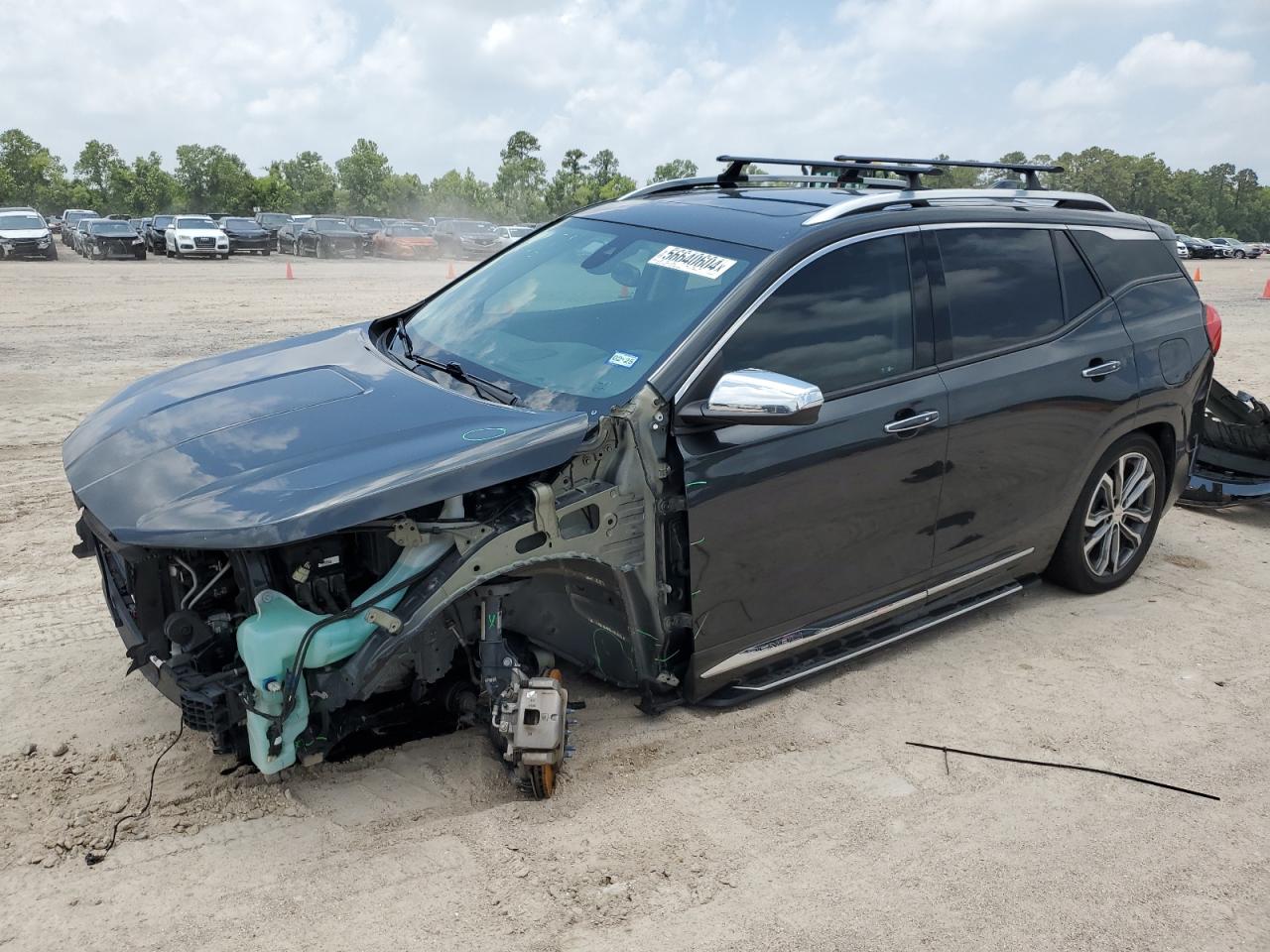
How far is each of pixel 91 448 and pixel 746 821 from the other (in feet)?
8.16

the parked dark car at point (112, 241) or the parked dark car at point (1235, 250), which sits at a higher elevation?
the parked dark car at point (1235, 250)

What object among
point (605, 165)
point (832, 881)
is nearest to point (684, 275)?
point (832, 881)

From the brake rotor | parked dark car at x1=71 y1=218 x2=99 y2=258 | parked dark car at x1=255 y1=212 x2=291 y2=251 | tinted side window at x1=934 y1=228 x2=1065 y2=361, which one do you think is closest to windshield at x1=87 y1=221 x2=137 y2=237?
parked dark car at x1=71 y1=218 x2=99 y2=258

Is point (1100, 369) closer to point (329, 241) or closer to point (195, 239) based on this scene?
point (195, 239)

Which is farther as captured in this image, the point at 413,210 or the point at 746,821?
the point at 413,210

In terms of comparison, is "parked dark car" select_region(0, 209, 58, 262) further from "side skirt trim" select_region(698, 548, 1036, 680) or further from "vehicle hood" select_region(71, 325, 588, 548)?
"side skirt trim" select_region(698, 548, 1036, 680)

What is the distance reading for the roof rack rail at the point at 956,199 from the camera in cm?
410

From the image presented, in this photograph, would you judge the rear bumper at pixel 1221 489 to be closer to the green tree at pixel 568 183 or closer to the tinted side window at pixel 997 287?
the tinted side window at pixel 997 287

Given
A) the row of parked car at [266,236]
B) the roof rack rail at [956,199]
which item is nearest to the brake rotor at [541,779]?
the roof rack rail at [956,199]

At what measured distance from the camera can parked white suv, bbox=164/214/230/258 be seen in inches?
1309

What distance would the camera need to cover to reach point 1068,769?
3838 millimetres

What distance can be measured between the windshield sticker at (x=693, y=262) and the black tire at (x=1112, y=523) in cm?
225

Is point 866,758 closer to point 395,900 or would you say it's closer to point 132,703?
point 395,900

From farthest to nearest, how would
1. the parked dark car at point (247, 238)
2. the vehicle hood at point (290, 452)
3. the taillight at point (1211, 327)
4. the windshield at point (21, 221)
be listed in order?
1. the parked dark car at point (247, 238)
2. the windshield at point (21, 221)
3. the taillight at point (1211, 327)
4. the vehicle hood at point (290, 452)
